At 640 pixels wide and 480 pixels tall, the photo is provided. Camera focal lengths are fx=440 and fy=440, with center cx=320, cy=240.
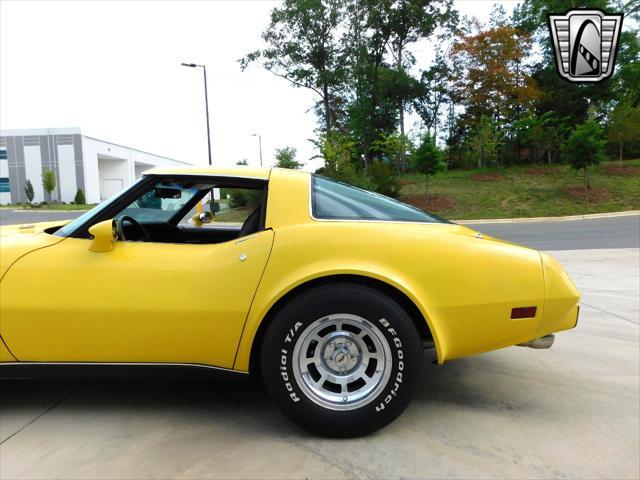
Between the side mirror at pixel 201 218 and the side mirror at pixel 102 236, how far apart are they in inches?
59.0

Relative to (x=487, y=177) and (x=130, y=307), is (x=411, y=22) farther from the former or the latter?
(x=130, y=307)

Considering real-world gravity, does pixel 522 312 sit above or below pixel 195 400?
above

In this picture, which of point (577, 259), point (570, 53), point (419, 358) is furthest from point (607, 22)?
point (419, 358)

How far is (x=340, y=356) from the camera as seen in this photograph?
2.13 meters

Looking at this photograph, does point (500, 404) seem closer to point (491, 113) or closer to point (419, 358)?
point (419, 358)

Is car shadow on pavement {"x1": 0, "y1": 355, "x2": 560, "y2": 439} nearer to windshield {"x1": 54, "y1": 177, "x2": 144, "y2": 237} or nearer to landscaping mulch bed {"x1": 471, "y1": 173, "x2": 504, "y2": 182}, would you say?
windshield {"x1": 54, "y1": 177, "x2": 144, "y2": 237}

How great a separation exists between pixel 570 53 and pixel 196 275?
646 centimetres

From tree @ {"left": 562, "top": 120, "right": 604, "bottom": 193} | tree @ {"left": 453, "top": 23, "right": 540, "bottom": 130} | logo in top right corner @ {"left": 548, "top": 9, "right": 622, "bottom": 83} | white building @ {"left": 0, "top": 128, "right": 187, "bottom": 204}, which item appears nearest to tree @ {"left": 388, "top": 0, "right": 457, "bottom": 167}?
tree @ {"left": 453, "top": 23, "right": 540, "bottom": 130}

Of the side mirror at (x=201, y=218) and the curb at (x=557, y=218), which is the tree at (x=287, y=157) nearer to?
the curb at (x=557, y=218)

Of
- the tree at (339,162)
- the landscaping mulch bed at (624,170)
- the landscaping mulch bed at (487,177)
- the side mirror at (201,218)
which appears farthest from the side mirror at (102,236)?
the landscaping mulch bed at (624,170)

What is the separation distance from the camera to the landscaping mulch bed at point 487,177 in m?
23.9

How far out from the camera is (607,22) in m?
6.90

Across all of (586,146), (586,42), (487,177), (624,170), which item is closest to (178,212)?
(586,42)

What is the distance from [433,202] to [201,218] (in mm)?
18105
